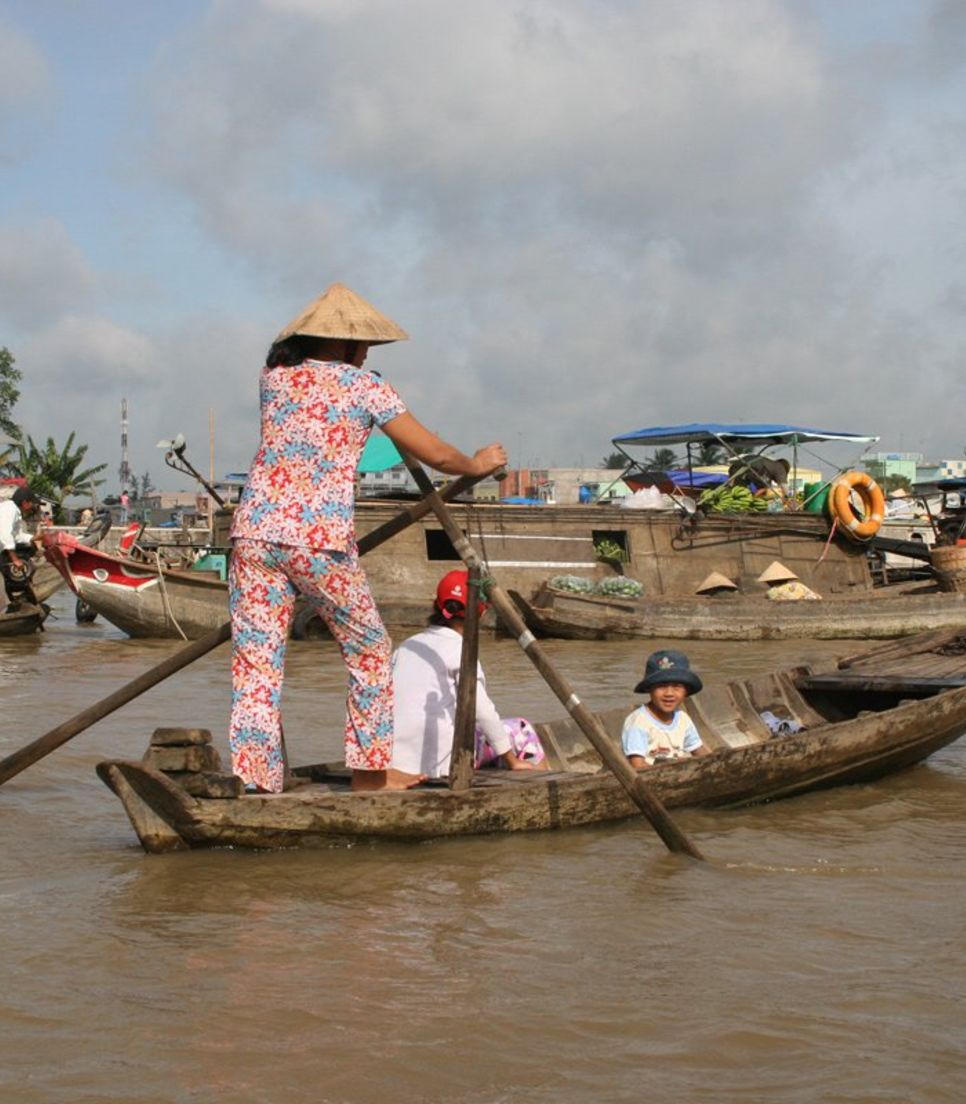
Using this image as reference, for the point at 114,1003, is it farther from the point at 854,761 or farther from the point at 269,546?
the point at 854,761

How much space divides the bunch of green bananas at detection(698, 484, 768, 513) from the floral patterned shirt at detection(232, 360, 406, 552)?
1370 cm

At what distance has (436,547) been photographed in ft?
57.1

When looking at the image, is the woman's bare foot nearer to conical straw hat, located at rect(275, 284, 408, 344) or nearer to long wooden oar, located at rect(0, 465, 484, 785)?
long wooden oar, located at rect(0, 465, 484, 785)

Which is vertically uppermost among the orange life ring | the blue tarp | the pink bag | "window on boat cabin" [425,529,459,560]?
the blue tarp

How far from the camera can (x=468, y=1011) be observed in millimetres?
3527

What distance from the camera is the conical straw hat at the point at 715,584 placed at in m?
17.7

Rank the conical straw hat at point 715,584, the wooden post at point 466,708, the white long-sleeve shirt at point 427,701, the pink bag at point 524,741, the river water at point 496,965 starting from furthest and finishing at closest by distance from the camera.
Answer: the conical straw hat at point 715,584
the pink bag at point 524,741
the white long-sleeve shirt at point 427,701
the wooden post at point 466,708
the river water at point 496,965

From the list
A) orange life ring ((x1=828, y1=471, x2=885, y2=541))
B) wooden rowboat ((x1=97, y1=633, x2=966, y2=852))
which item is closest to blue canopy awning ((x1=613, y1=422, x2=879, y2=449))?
orange life ring ((x1=828, y1=471, x2=885, y2=541))

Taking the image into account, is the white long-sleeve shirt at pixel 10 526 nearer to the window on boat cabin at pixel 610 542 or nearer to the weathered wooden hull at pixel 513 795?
the window on boat cabin at pixel 610 542

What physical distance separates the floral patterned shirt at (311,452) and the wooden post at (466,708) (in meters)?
0.76

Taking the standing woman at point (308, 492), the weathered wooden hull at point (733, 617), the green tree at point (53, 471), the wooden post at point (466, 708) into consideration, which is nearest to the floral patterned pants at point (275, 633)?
the standing woman at point (308, 492)

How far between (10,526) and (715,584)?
8634 millimetres

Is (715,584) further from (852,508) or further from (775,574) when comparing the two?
(852,508)

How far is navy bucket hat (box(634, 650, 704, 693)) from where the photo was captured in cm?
590
